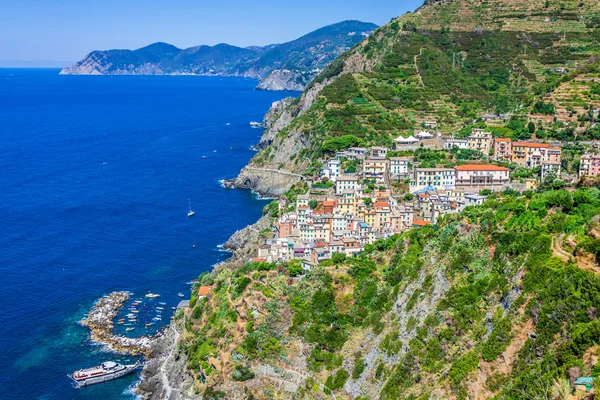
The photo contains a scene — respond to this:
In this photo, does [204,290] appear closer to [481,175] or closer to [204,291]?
[204,291]

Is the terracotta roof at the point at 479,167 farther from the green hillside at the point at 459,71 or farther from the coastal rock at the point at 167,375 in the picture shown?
the coastal rock at the point at 167,375

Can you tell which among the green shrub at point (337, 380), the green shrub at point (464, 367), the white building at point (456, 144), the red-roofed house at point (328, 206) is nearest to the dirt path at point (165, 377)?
the green shrub at point (337, 380)

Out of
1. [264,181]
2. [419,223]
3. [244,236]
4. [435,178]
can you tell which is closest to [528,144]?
[435,178]

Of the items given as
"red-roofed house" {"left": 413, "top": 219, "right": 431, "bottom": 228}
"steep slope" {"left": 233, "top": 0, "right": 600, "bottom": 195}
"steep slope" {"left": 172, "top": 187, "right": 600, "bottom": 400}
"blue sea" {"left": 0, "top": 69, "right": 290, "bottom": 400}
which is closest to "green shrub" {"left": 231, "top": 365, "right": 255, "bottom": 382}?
"steep slope" {"left": 172, "top": 187, "right": 600, "bottom": 400}

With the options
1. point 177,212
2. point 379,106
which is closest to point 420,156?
point 379,106

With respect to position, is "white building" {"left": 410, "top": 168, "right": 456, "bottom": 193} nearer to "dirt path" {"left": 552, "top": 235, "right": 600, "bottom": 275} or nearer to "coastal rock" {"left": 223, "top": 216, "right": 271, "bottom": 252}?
"coastal rock" {"left": 223, "top": 216, "right": 271, "bottom": 252}

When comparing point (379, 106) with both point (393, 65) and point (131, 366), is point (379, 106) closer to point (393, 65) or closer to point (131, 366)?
point (393, 65)
